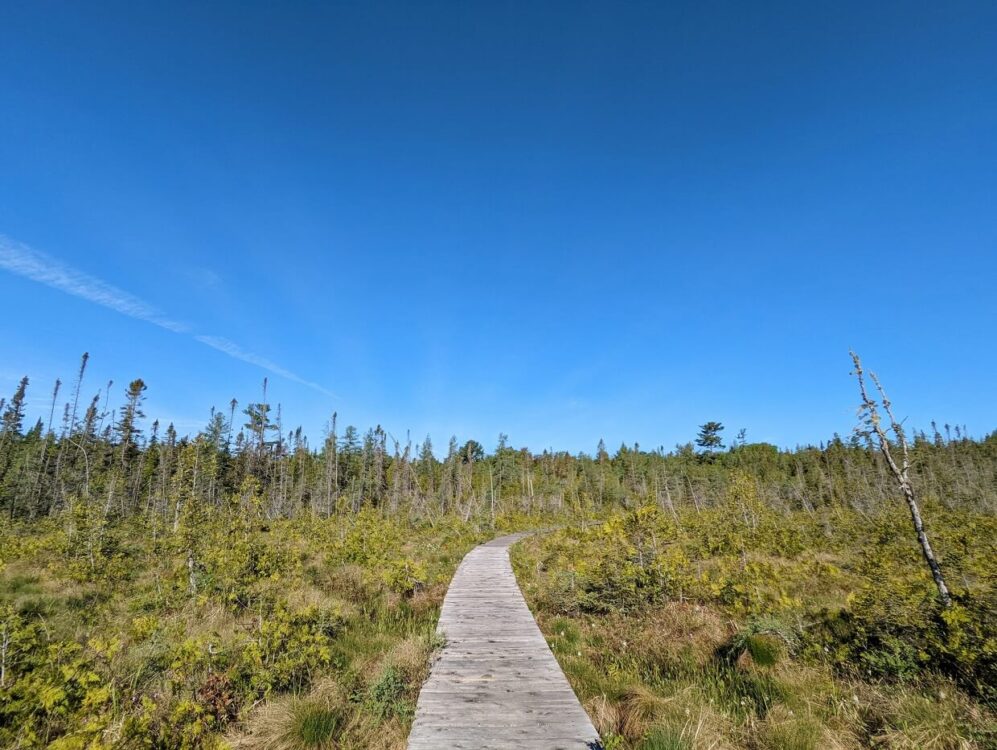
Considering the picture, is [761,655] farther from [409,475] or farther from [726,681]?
[409,475]

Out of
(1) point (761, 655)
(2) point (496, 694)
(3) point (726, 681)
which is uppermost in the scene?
(2) point (496, 694)

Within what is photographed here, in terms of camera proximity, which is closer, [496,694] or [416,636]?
[496,694]

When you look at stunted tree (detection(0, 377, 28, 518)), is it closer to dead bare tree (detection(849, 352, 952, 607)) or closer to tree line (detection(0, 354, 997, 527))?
tree line (detection(0, 354, 997, 527))

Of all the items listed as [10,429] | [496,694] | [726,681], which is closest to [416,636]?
[496,694]

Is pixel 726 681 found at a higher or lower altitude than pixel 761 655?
lower

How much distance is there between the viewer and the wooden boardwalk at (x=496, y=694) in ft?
14.4

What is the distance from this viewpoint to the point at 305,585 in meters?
12.2

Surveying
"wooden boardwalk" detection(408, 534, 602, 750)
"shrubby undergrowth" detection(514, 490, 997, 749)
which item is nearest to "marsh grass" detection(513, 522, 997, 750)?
"shrubby undergrowth" detection(514, 490, 997, 749)

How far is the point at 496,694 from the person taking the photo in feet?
17.7

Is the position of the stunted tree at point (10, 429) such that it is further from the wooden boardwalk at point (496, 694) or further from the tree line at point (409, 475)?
the wooden boardwalk at point (496, 694)

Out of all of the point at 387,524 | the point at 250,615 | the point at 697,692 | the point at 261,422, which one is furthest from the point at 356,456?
the point at 697,692

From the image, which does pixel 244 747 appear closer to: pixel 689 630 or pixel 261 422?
pixel 689 630

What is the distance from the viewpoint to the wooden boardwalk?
438cm

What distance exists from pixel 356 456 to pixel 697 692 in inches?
3287
